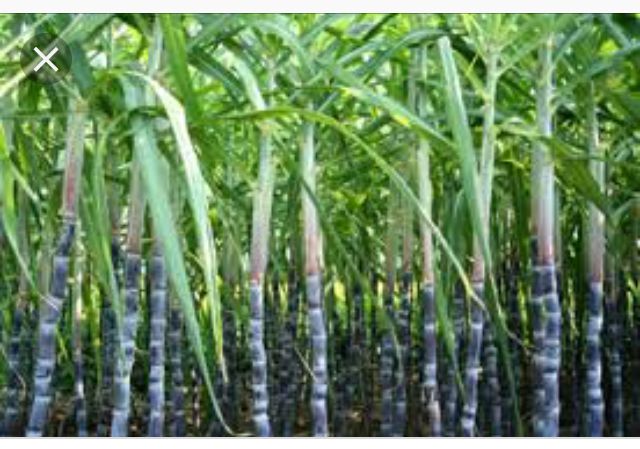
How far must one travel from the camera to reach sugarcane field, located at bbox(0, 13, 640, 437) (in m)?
1.23

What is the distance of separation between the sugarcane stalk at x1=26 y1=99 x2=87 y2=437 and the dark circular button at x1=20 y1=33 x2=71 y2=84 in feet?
0.13

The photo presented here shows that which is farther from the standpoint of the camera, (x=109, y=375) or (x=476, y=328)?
(x=109, y=375)

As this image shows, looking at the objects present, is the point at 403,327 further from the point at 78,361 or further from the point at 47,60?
the point at 47,60

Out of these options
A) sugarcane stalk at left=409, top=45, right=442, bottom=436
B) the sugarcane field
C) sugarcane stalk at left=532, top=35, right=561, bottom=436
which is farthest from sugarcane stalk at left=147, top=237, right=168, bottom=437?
sugarcane stalk at left=532, top=35, right=561, bottom=436

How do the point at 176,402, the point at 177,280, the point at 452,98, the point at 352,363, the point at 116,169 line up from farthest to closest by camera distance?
1. the point at 352,363
2. the point at 176,402
3. the point at 116,169
4. the point at 452,98
5. the point at 177,280

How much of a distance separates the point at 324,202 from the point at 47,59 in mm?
901

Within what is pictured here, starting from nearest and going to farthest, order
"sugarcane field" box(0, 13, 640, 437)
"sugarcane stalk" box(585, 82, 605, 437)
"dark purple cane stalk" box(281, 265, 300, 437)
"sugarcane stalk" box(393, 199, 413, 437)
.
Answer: "sugarcane field" box(0, 13, 640, 437), "sugarcane stalk" box(585, 82, 605, 437), "sugarcane stalk" box(393, 199, 413, 437), "dark purple cane stalk" box(281, 265, 300, 437)

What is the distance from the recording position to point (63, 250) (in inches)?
49.2

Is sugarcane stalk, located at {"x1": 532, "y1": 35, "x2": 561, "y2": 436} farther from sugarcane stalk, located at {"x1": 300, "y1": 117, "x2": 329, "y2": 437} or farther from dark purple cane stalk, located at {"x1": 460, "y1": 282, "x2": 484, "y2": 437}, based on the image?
sugarcane stalk, located at {"x1": 300, "y1": 117, "x2": 329, "y2": 437}

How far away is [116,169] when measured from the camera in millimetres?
1706

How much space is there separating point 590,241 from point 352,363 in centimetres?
75
